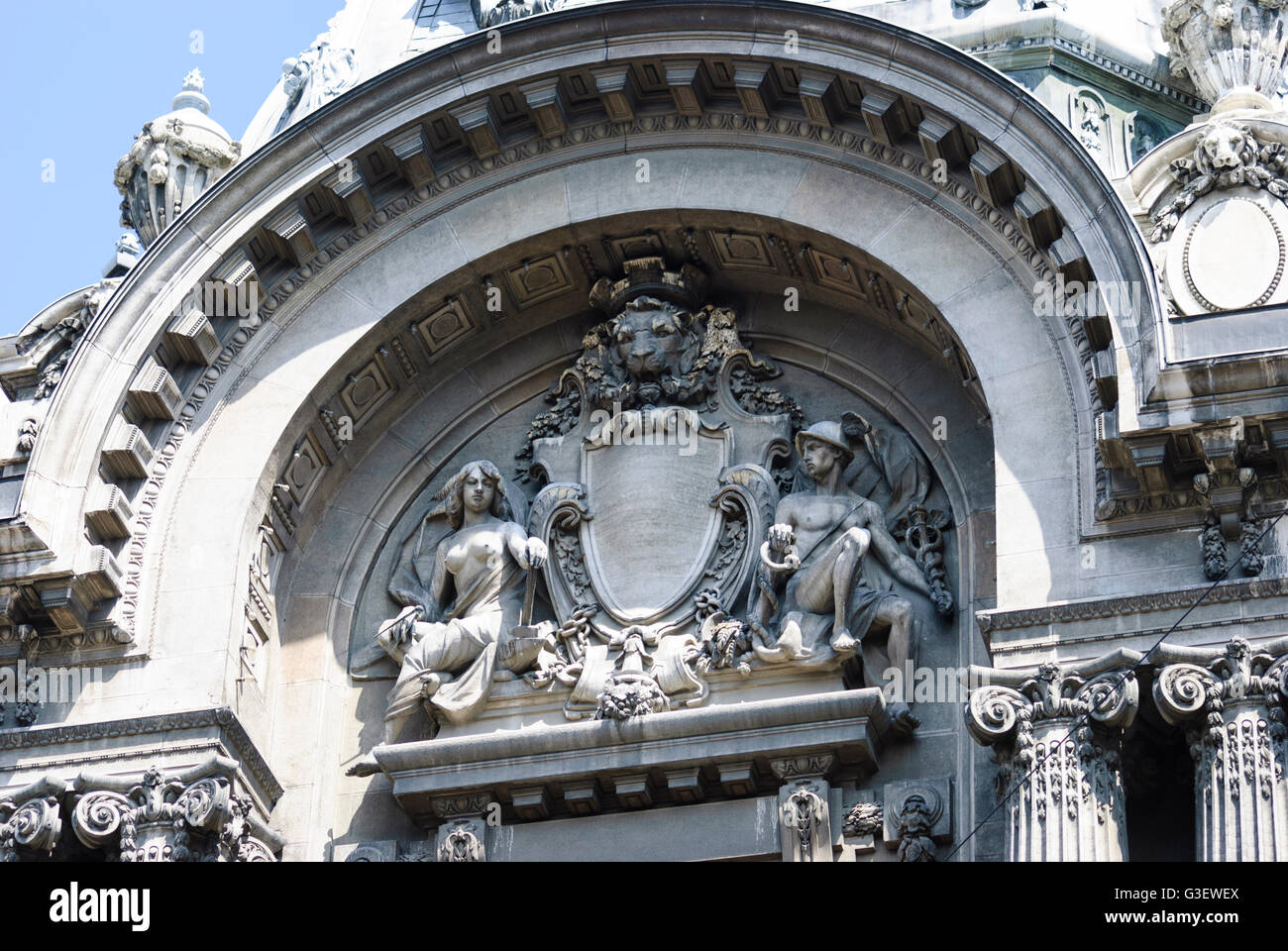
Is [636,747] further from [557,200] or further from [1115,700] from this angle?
[557,200]

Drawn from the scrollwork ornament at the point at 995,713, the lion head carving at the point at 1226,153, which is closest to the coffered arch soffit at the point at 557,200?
the lion head carving at the point at 1226,153

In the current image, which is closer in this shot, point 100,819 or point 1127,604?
point 1127,604

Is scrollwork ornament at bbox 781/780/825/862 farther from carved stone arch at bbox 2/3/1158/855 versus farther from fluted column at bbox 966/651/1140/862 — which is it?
carved stone arch at bbox 2/3/1158/855

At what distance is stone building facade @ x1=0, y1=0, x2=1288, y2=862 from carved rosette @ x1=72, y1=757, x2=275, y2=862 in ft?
0.14

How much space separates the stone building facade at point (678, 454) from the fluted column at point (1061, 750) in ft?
0.10

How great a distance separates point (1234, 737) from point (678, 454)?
6.25 m

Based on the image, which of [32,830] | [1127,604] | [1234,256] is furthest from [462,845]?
[1234,256]

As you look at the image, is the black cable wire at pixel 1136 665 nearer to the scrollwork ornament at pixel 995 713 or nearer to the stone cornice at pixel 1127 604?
the stone cornice at pixel 1127 604

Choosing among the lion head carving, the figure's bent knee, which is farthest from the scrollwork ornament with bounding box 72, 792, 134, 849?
the lion head carving

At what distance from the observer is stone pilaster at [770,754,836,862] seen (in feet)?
66.7

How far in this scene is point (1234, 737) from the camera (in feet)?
60.3

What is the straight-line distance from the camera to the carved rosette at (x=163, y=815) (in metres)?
20.5

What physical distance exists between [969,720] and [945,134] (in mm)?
5256
